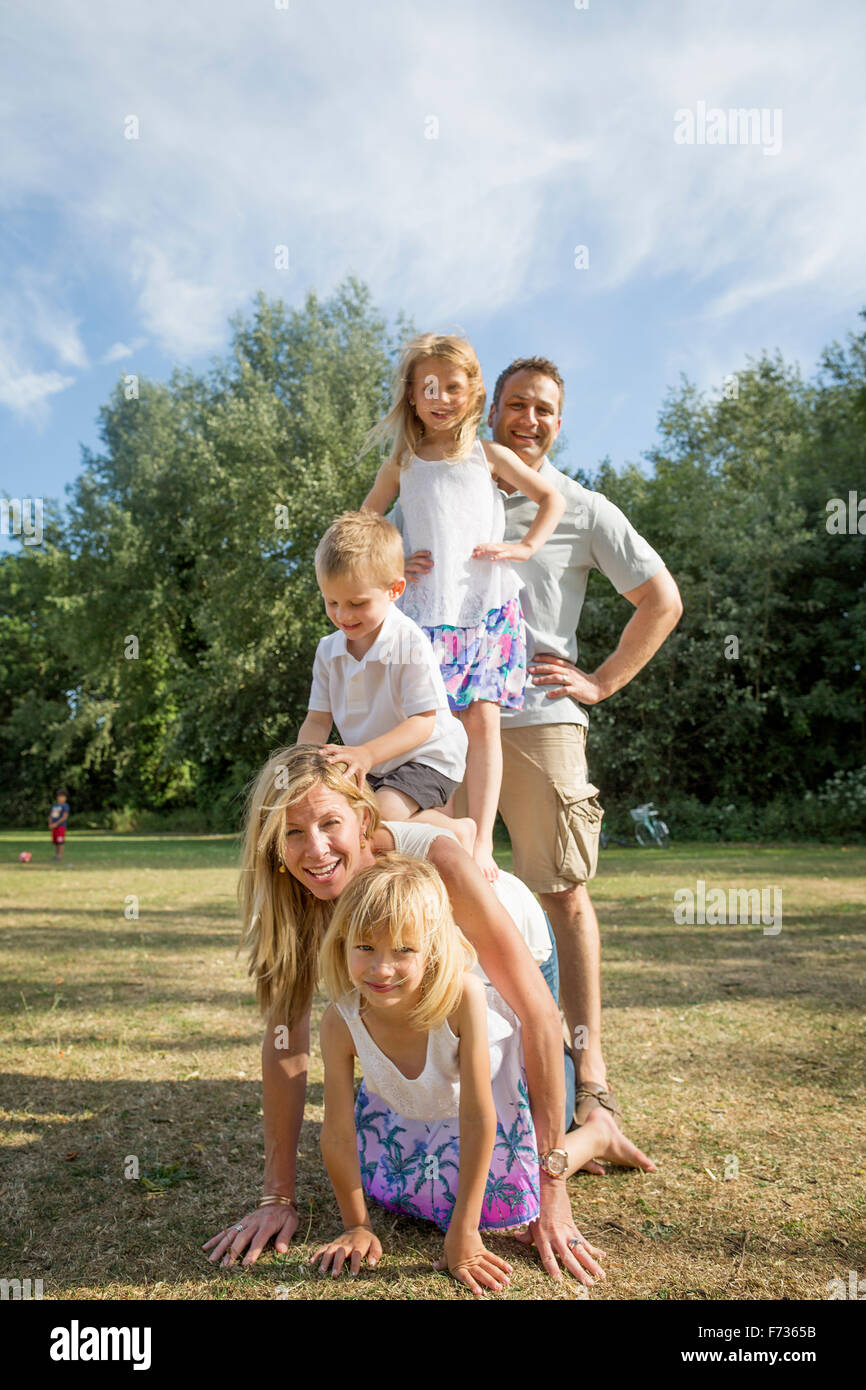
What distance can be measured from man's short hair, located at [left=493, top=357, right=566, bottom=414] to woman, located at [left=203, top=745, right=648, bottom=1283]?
1.84 metres

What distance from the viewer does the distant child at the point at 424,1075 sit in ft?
8.15

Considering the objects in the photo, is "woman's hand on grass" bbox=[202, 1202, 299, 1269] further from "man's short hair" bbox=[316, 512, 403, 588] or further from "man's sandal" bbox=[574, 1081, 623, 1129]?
"man's short hair" bbox=[316, 512, 403, 588]

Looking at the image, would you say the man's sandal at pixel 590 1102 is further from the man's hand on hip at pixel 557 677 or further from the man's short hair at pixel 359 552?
the man's short hair at pixel 359 552

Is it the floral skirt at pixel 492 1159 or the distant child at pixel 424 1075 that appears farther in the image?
the floral skirt at pixel 492 1159

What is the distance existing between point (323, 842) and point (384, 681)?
59 cm

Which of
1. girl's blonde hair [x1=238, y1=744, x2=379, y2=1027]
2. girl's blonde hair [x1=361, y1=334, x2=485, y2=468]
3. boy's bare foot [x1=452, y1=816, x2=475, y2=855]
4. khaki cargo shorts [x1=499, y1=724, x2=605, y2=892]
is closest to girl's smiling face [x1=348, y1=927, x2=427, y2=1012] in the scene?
girl's blonde hair [x1=238, y1=744, x2=379, y2=1027]

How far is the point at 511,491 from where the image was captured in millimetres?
3912

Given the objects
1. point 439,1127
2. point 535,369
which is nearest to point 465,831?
point 439,1127

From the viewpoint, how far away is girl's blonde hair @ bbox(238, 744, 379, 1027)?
2736 millimetres

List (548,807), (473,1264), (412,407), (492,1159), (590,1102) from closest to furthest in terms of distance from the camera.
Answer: (473,1264), (492,1159), (590,1102), (412,407), (548,807)

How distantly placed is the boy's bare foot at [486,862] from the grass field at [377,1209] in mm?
989

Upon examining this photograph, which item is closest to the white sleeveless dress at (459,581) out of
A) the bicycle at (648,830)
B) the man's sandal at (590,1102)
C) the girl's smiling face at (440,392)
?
the girl's smiling face at (440,392)

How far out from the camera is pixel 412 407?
3.47 m

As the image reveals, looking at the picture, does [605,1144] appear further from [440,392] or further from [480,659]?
[440,392]
